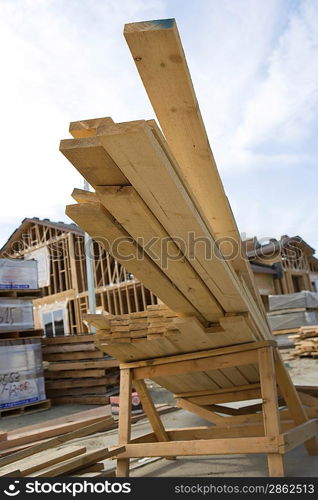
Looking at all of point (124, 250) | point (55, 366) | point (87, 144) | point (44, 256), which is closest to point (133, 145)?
point (87, 144)

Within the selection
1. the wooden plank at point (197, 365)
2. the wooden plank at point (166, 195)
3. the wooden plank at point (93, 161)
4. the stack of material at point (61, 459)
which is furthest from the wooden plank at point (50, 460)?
the wooden plank at point (93, 161)

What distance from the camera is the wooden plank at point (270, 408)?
3395 mm

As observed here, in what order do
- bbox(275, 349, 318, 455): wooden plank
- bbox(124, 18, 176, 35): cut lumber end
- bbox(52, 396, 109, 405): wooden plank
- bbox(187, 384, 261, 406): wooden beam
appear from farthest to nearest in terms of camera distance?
bbox(52, 396, 109, 405): wooden plank
bbox(187, 384, 261, 406): wooden beam
bbox(275, 349, 318, 455): wooden plank
bbox(124, 18, 176, 35): cut lumber end

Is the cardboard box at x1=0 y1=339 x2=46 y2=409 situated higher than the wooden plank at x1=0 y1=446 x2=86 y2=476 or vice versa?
the cardboard box at x1=0 y1=339 x2=46 y2=409

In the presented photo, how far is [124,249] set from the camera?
281 cm

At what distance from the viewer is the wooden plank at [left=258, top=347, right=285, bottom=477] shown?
Result: 11.1 ft

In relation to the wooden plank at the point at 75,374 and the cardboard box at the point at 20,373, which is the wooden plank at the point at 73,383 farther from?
the cardboard box at the point at 20,373

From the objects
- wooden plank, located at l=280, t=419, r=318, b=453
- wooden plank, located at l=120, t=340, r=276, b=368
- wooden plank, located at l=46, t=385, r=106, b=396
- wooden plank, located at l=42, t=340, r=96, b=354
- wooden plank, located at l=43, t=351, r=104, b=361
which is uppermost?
wooden plank, located at l=42, t=340, r=96, b=354

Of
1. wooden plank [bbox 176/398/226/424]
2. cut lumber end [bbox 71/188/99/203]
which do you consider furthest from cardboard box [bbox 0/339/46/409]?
cut lumber end [bbox 71/188/99/203]

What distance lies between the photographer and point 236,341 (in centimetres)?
379

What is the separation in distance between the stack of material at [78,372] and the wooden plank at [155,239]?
762 cm

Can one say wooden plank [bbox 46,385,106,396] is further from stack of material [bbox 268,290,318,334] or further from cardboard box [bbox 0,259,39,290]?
stack of material [bbox 268,290,318,334]

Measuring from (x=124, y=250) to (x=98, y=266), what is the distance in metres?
21.3

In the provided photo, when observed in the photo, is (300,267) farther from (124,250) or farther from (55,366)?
(124,250)
